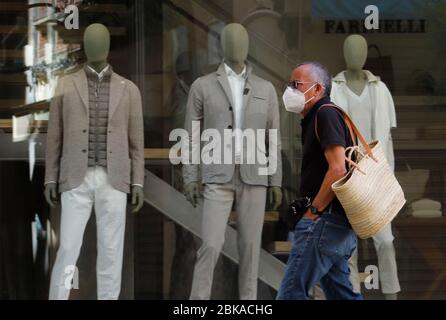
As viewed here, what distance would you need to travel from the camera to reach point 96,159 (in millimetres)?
7301

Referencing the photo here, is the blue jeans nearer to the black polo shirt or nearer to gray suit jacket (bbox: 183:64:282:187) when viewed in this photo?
the black polo shirt

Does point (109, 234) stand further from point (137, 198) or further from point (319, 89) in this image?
point (319, 89)

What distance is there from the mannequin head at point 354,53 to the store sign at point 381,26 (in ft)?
0.24

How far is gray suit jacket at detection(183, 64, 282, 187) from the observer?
292 inches

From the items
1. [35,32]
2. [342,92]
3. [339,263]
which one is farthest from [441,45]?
[35,32]

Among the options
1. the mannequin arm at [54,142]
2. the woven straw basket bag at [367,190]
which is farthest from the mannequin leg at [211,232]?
the woven straw basket bag at [367,190]

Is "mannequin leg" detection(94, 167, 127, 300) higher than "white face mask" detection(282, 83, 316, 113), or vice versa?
"white face mask" detection(282, 83, 316, 113)

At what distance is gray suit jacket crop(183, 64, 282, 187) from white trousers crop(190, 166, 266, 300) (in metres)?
0.08

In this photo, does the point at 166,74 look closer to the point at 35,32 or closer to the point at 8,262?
the point at 35,32

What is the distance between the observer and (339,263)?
6.03 meters

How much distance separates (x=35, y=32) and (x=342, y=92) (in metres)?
2.22

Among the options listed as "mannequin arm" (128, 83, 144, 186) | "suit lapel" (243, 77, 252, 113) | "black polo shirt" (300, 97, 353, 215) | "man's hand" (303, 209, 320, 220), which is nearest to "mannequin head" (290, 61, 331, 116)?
"black polo shirt" (300, 97, 353, 215)

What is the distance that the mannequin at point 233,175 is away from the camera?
741 cm

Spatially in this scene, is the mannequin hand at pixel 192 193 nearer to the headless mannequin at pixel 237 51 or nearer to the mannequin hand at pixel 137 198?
the headless mannequin at pixel 237 51
